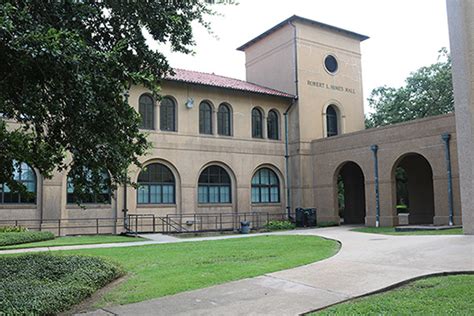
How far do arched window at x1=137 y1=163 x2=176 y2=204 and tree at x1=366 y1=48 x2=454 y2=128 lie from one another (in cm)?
1973

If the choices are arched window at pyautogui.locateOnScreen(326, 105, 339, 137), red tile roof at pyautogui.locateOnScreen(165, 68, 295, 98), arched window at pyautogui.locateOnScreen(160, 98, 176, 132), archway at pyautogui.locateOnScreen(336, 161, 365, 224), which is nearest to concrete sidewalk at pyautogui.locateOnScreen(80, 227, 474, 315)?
arched window at pyautogui.locateOnScreen(160, 98, 176, 132)

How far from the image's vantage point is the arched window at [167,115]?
2489 centimetres

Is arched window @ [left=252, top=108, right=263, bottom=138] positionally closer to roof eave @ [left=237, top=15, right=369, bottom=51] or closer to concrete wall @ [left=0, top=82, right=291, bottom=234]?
concrete wall @ [left=0, top=82, right=291, bottom=234]

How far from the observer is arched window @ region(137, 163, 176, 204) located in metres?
23.9

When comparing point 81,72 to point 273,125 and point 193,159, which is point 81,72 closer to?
point 193,159

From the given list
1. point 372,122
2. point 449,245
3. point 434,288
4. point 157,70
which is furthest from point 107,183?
point 372,122

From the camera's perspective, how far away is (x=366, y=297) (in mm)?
7113

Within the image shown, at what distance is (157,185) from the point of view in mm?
24344

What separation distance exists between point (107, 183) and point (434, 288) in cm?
606

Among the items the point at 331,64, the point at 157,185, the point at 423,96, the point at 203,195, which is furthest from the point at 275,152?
the point at 423,96

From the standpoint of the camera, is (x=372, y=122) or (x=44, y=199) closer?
(x=44, y=199)

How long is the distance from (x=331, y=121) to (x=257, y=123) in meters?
5.27

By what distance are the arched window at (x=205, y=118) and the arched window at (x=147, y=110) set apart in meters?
2.98

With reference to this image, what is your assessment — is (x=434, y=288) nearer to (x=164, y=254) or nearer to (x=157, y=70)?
(x=157, y=70)
